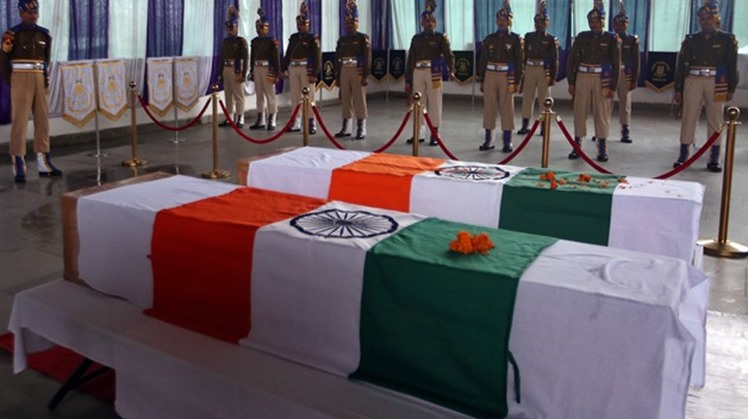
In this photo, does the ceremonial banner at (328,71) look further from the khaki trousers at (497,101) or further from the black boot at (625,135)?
the black boot at (625,135)

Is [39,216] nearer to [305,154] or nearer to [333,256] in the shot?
[305,154]

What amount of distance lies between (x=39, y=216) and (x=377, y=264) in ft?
15.1

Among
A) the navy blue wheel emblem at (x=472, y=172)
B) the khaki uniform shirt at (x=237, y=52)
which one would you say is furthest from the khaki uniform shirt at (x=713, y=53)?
the khaki uniform shirt at (x=237, y=52)

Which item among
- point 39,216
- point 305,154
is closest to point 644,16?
point 305,154

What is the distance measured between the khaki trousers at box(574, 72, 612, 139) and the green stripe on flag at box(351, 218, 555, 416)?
21.5 ft

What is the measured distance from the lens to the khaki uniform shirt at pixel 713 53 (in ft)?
26.3

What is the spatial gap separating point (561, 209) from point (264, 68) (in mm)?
8123

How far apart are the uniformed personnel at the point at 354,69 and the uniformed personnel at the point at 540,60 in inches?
88.9

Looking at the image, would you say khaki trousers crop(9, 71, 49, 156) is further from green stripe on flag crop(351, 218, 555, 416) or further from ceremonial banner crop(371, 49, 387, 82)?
ceremonial banner crop(371, 49, 387, 82)

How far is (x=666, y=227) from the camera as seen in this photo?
4.00 m

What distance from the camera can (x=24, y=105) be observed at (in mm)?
7492

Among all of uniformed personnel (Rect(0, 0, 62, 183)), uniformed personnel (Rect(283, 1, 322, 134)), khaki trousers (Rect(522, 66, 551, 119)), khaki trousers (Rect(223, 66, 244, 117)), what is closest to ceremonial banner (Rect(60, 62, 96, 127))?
uniformed personnel (Rect(0, 0, 62, 183))

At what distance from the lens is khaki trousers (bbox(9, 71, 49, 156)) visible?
744 cm

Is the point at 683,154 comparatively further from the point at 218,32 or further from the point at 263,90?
the point at 218,32
